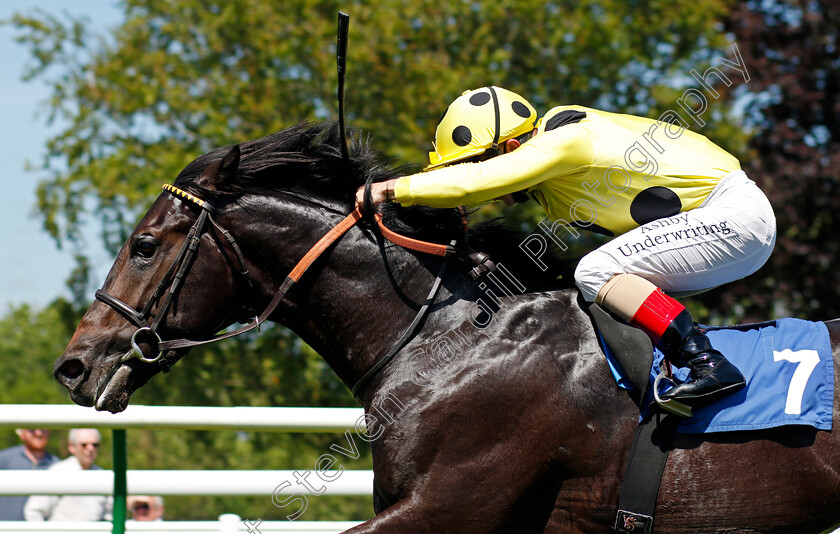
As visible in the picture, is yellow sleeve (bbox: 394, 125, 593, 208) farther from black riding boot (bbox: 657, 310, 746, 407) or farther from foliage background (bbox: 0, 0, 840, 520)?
foliage background (bbox: 0, 0, 840, 520)

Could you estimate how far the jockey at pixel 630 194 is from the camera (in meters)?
2.87

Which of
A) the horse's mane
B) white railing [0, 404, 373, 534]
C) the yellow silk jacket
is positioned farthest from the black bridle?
white railing [0, 404, 373, 534]

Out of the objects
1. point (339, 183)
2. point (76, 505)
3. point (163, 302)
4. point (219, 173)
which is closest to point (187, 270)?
point (163, 302)

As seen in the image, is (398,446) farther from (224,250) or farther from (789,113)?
(789,113)

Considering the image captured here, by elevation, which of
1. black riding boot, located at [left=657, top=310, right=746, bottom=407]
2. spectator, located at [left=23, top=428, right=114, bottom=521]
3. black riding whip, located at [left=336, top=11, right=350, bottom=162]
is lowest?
spectator, located at [left=23, top=428, right=114, bottom=521]

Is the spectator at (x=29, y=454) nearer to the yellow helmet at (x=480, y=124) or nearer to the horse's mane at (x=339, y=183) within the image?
the horse's mane at (x=339, y=183)

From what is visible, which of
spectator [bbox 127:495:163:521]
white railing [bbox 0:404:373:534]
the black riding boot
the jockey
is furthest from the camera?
spectator [bbox 127:495:163:521]

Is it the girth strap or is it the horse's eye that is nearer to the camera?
the girth strap

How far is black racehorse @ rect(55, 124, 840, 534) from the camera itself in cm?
281

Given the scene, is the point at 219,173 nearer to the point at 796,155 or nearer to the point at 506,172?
the point at 506,172

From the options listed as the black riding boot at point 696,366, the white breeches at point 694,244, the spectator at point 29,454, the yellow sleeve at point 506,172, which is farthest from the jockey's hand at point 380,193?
the spectator at point 29,454

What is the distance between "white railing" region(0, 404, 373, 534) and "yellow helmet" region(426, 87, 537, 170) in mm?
1412

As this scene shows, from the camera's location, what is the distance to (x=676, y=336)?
2.83 metres

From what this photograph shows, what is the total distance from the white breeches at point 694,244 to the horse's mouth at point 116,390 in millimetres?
1668
